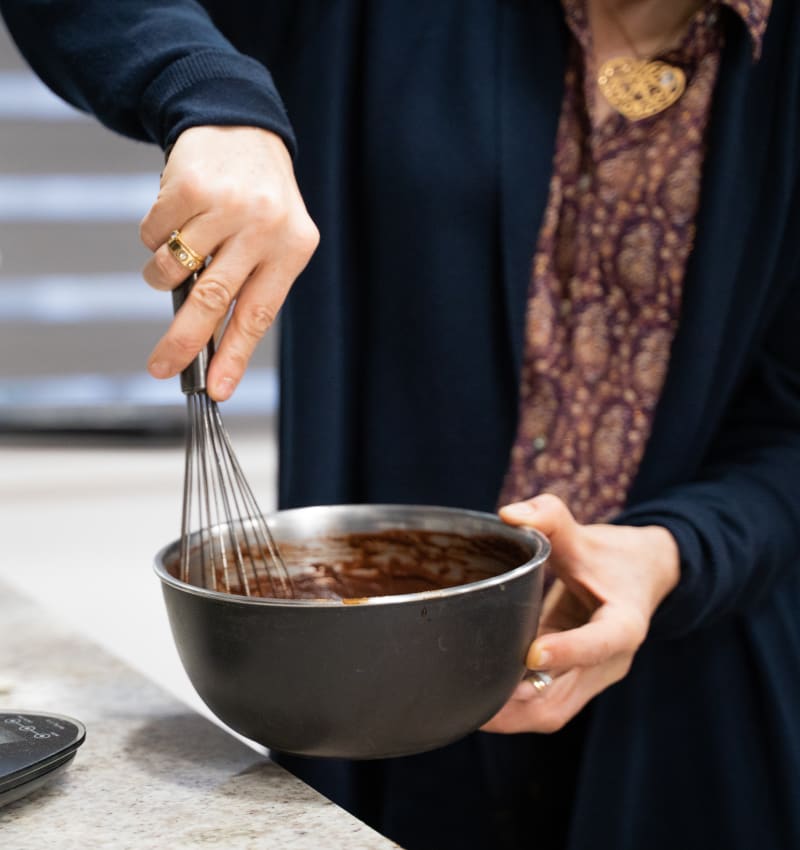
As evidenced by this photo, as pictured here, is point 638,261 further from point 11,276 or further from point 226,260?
point 11,276

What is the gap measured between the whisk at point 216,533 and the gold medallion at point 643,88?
19.5 inches

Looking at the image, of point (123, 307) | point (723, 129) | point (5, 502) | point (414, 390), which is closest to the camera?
point (723, 129)

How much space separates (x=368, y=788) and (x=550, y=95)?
0.72m

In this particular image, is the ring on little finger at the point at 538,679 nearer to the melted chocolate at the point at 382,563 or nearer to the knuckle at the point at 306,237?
the melted chocolate at the point at 382,563

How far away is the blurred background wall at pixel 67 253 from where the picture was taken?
2580 mm

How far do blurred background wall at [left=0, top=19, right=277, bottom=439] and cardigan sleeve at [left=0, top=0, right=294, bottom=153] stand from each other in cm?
175

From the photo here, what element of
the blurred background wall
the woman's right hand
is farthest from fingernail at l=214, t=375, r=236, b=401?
the blurred background wall

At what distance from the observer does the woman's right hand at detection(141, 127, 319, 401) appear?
0.64 meters

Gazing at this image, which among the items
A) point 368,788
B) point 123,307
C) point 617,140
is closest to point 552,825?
point 368,788

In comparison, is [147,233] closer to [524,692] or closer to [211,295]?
[211,295]

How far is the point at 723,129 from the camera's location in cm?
95

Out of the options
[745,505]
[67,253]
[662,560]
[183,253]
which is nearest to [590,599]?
[662,560]

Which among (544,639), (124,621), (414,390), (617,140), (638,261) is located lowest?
(124,621)

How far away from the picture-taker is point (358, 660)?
22.5 inches
